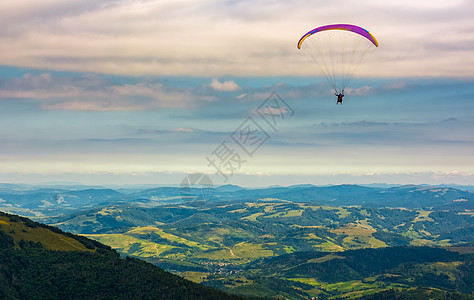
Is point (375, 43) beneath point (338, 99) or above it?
above

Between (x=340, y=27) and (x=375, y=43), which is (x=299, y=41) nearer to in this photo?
(x=340, y=27)

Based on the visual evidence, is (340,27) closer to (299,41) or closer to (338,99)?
(299,41)

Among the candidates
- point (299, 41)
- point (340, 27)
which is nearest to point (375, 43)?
point (340, 27)

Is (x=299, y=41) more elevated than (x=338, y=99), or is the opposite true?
(x=299, y=41)

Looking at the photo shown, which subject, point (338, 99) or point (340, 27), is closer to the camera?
point (340, 27)

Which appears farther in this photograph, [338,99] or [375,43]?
[338,99]

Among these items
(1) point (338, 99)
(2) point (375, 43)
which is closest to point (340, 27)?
(2) point (375, 43)

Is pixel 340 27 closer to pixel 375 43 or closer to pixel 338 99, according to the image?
pixel 375 43
